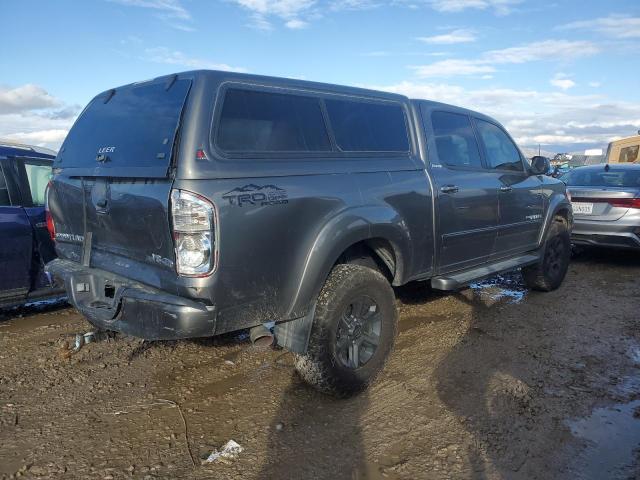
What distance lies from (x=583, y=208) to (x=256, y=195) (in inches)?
242

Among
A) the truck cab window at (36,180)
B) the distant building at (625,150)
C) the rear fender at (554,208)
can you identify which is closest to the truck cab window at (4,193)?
the truck cab window at (36,180)

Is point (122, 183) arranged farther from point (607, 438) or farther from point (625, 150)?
point (625, 150)

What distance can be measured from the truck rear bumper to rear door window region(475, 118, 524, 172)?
3.39 metres

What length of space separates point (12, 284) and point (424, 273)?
3.60 metres

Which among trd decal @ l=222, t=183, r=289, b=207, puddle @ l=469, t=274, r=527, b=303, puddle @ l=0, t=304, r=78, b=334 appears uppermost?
trd decal @ l=222, t=183, r=289, b=207

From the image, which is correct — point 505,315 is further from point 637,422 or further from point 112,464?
point 112,464

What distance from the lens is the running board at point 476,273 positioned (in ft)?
13.2

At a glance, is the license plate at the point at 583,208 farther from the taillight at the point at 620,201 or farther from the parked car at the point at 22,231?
the parked car at the point at 22,231

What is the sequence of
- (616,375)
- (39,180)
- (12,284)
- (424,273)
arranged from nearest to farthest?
(616,375), (424,273), (12,284), (39,180)

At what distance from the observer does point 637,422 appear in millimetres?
3082

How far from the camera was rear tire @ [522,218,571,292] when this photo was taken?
571 cm

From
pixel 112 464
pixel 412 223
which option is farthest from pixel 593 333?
pixel 112 464

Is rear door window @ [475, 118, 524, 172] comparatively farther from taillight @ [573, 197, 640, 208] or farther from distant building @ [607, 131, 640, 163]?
distant building @ [607, 131, 640, 163]

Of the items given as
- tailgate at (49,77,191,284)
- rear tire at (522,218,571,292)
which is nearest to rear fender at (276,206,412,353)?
tailgate at (49,77,191,284)
